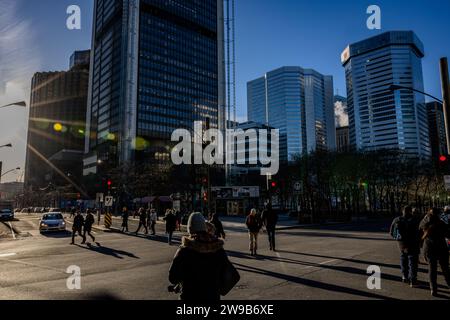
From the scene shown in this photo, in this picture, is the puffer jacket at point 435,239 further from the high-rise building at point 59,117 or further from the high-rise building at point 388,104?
the high-rise building at point 59,117

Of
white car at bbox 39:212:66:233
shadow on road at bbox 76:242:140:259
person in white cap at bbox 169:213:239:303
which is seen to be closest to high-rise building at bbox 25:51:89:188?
white car at bbox 39:212:66:233

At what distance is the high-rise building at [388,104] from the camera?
91625 millimetres

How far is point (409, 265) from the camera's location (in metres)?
7.48

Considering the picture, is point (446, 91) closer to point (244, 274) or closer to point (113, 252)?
point (244, 274)

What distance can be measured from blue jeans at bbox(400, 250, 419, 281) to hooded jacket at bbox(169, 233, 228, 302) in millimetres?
5822

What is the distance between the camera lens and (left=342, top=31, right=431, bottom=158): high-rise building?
91625 millimetres

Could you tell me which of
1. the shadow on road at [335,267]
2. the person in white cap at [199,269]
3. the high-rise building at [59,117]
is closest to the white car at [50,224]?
the shadow on road at [335,267]

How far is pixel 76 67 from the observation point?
197 m

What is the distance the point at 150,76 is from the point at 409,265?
119137 millimetres

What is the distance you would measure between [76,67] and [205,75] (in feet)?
344

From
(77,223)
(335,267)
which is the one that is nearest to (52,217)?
(77,223)

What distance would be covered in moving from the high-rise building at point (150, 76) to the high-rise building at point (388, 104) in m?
54.2
